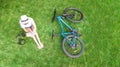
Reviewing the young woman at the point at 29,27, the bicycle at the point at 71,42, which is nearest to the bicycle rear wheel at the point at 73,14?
the bicycle at the point at 71,42

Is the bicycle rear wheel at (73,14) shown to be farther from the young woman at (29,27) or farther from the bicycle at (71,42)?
the young woman at (29,27)

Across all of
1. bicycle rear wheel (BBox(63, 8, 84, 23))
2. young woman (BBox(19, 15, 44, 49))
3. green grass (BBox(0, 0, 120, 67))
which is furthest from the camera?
bicycle rear wheel (BBox(63, 8, 84, 23))

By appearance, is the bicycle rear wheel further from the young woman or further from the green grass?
the young woman

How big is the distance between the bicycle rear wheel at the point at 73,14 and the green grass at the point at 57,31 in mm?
197

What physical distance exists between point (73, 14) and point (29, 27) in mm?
1592

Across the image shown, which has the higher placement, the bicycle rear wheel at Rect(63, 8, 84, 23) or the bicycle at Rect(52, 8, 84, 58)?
the bicycle rear wheel at Rect(63, 8, 84, 23)

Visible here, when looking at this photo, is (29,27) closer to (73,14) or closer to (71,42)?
(71,42)

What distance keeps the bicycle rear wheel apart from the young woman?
1.15 m

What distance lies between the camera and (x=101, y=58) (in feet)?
24.0

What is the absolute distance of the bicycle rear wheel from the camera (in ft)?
25.1

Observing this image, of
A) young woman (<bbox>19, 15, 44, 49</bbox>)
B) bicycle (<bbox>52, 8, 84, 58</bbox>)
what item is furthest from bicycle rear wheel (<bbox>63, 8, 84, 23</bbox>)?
young woman (<bbox>19, 15, 44, 49</bbox>)

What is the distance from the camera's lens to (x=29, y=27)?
6.91 m

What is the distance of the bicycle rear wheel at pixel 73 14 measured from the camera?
7660 millimetres

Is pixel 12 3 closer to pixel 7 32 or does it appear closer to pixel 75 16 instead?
pixel 7 32
